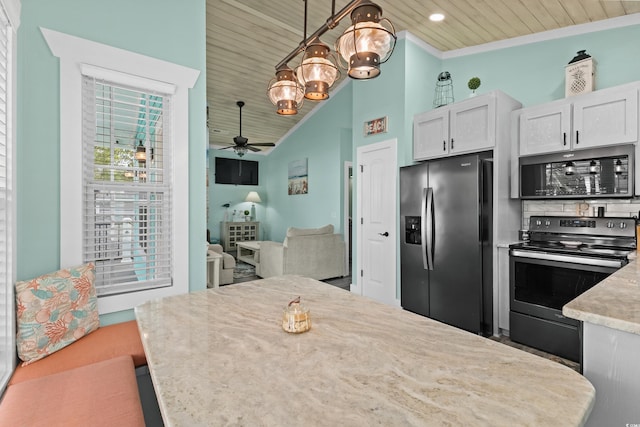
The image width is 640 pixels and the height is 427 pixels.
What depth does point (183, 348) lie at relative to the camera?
1.06m

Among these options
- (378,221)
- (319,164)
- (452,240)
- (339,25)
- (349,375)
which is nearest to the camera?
(349,375)

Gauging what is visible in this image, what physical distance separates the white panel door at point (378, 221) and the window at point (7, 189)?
10.8 feet

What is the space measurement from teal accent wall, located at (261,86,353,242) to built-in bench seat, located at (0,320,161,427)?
467 centimetres

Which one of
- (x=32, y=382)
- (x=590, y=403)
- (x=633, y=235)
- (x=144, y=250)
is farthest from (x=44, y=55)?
(x=633, y=235)

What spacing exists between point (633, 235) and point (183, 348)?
3454mm

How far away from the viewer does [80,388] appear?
132 centimetres

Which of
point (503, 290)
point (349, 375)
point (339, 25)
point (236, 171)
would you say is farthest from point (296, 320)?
point (236, 171)

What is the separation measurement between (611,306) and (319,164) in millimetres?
5871

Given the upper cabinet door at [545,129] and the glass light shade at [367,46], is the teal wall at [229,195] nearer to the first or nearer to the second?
the upper cabinet door at [545,129]

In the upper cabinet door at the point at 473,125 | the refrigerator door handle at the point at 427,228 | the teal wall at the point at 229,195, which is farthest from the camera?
the teal wall at the point at 229,195

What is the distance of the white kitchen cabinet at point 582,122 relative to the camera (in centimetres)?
249

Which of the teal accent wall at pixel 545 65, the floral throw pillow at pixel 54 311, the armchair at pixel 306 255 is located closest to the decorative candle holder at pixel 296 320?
the floral throw pillow at pixel 54 311

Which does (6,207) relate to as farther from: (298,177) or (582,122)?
(298,177)

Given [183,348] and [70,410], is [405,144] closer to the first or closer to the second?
[183,348]
